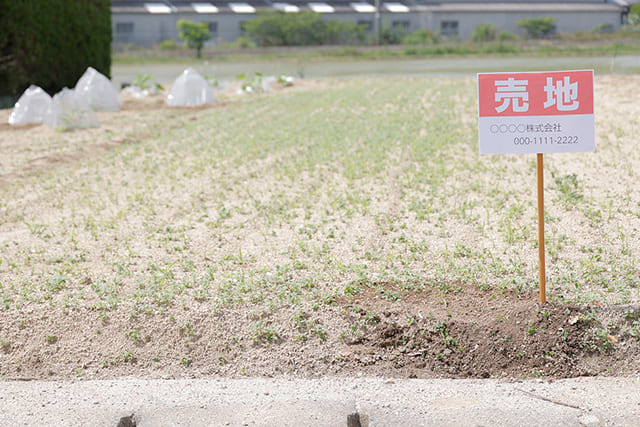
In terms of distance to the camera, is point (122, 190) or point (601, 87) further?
point (601, 87)

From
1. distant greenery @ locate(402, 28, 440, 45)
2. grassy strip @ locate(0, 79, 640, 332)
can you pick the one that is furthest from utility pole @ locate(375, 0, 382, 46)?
grassy strip @ locate(0, 79, 640, 332)

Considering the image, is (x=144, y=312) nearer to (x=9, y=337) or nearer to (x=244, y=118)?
(x=9, y=337)

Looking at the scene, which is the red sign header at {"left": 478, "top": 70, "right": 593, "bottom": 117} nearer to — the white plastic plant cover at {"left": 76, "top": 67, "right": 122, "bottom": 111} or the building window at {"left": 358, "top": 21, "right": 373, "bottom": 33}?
the white plastic plant cover at {"left": 76, "top": 67, "right": 122, "bottom": 111}

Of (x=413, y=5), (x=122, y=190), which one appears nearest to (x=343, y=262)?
(x=122, y=190)

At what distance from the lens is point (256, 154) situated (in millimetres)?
10734

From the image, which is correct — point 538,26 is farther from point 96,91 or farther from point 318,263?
point 318,263

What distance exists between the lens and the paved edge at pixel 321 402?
3.34 meters

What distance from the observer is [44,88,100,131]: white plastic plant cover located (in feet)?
44.7

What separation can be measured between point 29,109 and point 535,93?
13.0 meters

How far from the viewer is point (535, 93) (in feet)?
14.1

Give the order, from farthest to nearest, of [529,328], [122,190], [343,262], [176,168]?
[176,168] < [122,190] < [343,262] < [529,328]

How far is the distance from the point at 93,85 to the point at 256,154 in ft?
25.4

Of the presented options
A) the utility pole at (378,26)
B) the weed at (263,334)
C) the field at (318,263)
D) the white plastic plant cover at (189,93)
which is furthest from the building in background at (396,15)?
the weed at (263,334)

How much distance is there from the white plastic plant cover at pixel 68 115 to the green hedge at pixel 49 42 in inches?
127
